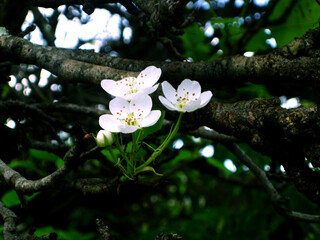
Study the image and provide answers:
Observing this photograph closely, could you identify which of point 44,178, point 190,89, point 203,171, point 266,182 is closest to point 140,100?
A: point 190,89

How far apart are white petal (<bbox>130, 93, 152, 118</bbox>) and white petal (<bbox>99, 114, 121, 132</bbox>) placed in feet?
0.34

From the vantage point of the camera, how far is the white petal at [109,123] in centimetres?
127

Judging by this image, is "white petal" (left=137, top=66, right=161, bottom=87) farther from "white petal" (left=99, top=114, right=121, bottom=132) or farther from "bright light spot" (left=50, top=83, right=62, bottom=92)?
"bright light spot" (left=50, top=83, right=62, bottom=92)

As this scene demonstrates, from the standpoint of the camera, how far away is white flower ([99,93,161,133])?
1278mm

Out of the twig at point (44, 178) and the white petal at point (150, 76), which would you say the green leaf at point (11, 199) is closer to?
the twig at point (44, 178)

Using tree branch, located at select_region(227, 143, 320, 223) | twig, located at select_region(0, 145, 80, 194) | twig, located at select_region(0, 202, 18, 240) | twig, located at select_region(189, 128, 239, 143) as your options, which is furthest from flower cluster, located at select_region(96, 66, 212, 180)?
tree branch, located at select_region(227, 143, 320, 223)

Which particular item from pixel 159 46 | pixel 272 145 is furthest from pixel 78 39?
pixel 272 145

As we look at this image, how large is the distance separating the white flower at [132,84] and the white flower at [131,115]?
4cm

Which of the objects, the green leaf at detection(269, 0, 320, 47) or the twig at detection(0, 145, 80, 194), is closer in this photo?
the twig at detection(0, 145, 80, 194)

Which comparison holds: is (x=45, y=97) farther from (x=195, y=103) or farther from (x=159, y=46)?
(x=195, y=103)

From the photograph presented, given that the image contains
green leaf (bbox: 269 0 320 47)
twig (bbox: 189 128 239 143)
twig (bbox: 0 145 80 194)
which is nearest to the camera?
twig (bbox: 0 145 80 194)

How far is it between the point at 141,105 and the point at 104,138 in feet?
0.68

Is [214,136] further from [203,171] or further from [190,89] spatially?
[203,171]

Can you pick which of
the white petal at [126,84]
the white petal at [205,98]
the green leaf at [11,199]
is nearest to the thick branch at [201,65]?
the white petal at [126,84]
